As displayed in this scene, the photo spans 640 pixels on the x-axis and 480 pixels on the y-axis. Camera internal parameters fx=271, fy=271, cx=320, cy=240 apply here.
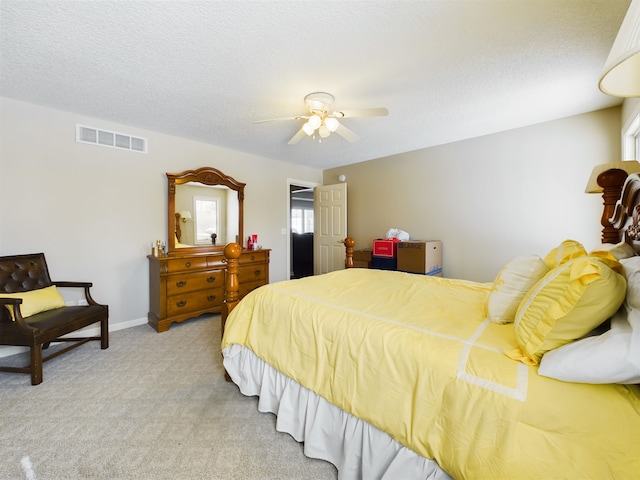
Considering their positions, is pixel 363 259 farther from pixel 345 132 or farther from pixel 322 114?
pixel 322 114

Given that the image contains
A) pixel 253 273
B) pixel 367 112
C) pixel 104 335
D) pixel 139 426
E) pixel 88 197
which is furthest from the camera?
pixel 253 273

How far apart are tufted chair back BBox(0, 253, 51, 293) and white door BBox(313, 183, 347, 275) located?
12.4 ft

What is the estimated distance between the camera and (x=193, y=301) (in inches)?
135

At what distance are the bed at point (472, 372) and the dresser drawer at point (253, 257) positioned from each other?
2.12 m

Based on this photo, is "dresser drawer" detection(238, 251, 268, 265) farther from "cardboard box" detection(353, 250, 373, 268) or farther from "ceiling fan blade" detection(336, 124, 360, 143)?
"ceiling fan blade" detection(336, 124, 360, 143)

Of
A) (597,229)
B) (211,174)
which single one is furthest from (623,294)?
(211,174)

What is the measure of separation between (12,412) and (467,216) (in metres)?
4.70

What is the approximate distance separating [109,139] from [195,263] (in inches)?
66.8

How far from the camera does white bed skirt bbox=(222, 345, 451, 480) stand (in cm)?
109

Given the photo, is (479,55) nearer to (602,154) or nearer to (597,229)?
(602,154)

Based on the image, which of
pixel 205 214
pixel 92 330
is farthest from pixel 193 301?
pixel 205 214

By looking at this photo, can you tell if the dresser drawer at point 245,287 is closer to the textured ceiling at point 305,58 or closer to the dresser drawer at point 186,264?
the dresser drawer at point 186,264

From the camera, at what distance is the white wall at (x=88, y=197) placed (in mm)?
2602

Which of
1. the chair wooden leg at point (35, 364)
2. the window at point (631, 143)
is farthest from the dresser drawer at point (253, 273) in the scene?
the window at point (631, 143)
